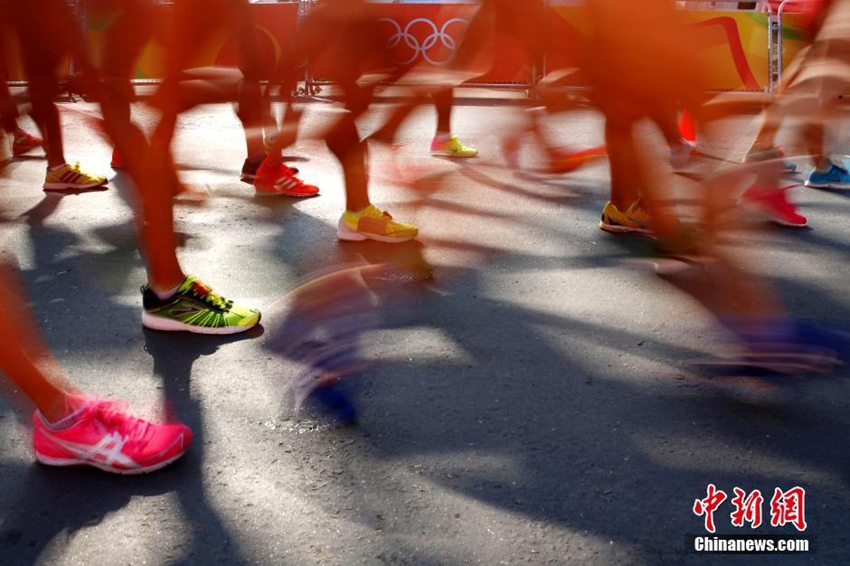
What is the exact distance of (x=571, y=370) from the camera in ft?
9.16

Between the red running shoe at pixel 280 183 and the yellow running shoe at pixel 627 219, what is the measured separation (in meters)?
1.94

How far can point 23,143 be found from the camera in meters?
6.92

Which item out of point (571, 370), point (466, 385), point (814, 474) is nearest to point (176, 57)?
point (466, 385)

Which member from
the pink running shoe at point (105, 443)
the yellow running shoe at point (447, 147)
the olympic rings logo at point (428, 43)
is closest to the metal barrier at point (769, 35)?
the olympic rings logo at point (428, 43)

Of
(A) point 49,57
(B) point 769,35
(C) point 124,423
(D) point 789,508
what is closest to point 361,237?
(A) point 49,57

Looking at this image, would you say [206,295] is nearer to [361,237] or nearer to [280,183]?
[361,237]

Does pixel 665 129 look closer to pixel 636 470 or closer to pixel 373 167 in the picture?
pixel 636 470

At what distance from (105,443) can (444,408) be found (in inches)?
37.6

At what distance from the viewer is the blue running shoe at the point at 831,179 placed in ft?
17.8

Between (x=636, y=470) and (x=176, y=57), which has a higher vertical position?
(x=176, y=57)

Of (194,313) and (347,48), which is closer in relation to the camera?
(347,48)

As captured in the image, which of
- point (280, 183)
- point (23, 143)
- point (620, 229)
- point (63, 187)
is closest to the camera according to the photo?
point (620, 229)

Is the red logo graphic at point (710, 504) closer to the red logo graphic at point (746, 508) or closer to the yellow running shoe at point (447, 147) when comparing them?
the red logo graphic at point (746, 508)

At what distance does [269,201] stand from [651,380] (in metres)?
3.14
